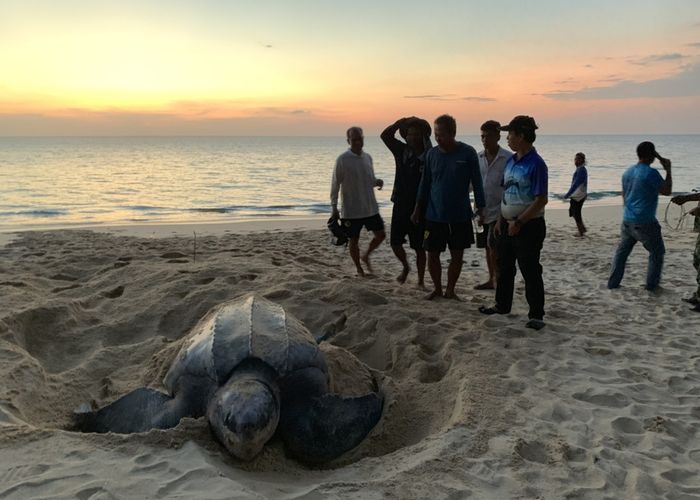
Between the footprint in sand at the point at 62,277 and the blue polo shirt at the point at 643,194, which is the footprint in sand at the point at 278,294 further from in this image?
the blue polo shirt at the point at 643,194

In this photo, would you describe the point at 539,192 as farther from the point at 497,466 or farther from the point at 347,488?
the point at 347,488

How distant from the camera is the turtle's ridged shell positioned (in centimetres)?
241

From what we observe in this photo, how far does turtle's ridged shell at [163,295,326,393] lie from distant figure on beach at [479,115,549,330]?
1.84m

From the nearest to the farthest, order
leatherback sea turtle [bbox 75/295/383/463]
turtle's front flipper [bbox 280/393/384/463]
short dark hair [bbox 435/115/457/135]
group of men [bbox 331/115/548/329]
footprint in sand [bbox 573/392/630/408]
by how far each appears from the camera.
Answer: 1. leatherback sea turtle [bbox 75/295/383/463]
2. turtle's front flipper [bbox 280/393/384/463]
3. footprint in sand [bbox 573/392/630/408]
4. group of men [bbox 331/115/548/329]
5. short dark hair [bbox 435/115/457/135]

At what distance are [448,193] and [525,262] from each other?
3.03 feet

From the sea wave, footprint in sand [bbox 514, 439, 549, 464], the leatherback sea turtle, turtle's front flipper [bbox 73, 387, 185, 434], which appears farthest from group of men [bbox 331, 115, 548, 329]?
the sea wave

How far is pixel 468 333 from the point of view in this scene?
3734 millimetres

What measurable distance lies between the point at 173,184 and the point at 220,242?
13.9 metres

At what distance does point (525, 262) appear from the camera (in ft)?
12.5

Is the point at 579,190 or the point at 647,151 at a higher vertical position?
the point at 647,151

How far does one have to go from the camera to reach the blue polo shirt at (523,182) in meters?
3.58

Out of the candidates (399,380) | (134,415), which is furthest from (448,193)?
(134,415)

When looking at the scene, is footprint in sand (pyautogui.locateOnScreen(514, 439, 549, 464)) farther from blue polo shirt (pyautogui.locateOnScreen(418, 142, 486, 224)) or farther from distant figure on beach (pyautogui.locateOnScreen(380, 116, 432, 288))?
distant figure on beach (pyautogui.locateOnScreen(380, 116, 432, 288))

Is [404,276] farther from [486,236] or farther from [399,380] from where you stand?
[399,380]
